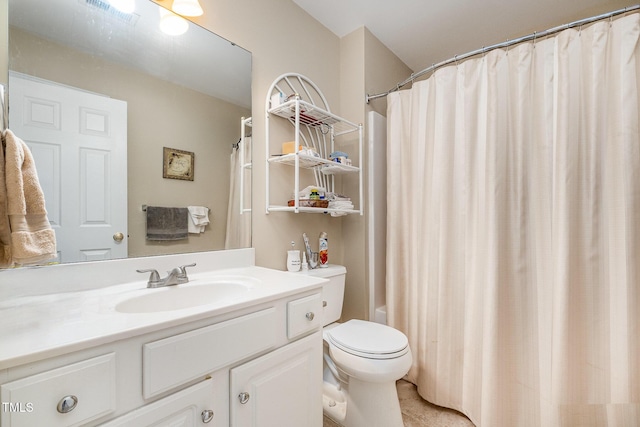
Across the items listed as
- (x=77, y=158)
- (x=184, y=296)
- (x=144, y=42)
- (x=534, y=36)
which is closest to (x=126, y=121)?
(x=77, y=158)

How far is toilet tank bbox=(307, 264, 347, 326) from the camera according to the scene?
161cm

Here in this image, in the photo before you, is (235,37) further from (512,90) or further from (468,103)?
(512,90)

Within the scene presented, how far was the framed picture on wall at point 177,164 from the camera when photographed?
1.20 m

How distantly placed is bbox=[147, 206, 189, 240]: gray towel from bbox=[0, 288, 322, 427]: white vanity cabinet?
0.57m

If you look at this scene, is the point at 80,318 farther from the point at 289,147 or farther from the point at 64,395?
the point at 289,147

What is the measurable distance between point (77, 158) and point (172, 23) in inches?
28.4

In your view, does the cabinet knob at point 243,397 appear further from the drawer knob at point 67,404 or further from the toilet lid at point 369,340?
the toilet lid at point 369,340

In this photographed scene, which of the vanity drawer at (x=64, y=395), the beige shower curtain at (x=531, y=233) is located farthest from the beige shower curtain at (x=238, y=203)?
the beige shower curtain at (x=531, y=233)

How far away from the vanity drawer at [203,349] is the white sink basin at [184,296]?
11 centimetres

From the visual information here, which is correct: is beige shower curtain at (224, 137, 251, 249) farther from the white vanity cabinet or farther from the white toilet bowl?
the white toilet bowl

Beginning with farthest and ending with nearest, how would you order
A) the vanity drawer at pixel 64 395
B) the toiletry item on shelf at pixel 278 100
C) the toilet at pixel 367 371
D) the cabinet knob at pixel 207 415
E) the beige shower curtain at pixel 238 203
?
the toiletry item on shelf at pixel 278 100, the beige shower curtain at pixel 238 203, the toilet at pixel 367 371, the cabinet knob at pixel 207 415, the vanity drawer at pixel 64 395

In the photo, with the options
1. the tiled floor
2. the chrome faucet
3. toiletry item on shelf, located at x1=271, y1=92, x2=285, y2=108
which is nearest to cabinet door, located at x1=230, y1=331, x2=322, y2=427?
the chrome faucet

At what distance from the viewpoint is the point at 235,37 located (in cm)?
143

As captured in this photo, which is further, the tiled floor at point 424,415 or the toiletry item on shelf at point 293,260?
the toiletry item on shelf at point 293,260
